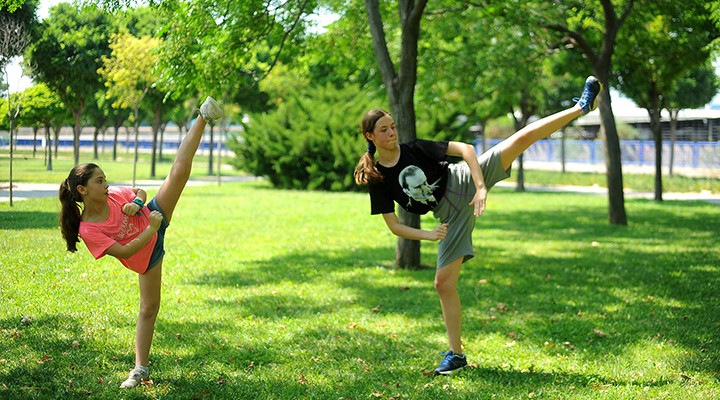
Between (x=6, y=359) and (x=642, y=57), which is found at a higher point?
(x=642, y=57)

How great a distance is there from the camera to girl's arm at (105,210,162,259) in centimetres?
452

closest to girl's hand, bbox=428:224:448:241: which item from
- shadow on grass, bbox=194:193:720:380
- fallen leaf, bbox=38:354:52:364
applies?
shadow on grass, bbox=194:193:720:380

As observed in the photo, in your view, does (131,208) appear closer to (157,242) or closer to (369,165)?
(157,242)

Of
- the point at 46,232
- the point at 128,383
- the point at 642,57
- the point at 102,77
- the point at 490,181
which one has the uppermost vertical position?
the point at 642,57

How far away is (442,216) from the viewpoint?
17.4 feet

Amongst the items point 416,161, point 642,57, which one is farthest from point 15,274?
point 642,57

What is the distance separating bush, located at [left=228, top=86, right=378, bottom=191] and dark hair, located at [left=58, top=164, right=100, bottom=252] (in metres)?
20.4

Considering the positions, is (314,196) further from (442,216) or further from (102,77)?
(442,216)

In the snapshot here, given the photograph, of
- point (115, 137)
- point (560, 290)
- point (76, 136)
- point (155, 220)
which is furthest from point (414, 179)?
point (115, 137)

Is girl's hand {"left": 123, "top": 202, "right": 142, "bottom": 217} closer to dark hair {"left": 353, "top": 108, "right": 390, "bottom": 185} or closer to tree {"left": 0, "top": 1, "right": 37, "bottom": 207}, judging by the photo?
dark hair {"left": 353, "top": 108, "right": 390, "bottom": 185}

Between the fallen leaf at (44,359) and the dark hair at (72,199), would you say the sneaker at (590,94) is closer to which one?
the dark hair at (72,199)

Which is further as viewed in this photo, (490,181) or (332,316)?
(332,316)

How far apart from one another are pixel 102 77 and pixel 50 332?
4467 mm

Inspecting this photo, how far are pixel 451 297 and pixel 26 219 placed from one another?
17.4ft
